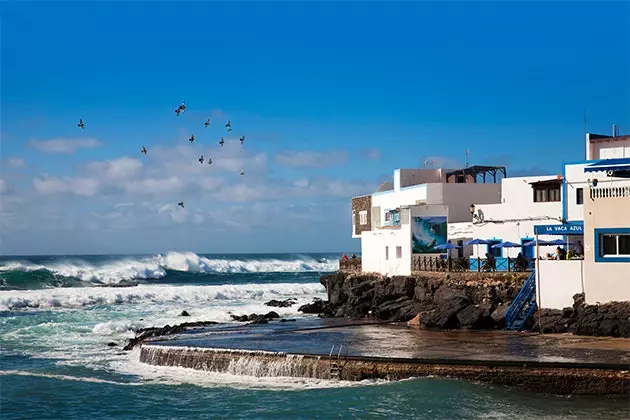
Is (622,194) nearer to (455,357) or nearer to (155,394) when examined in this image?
(455,357)

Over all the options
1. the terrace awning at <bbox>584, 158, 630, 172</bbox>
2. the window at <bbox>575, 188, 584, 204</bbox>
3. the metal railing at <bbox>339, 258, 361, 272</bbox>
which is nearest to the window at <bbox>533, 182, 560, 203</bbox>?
the window at <bbox>575, 188, 584, 204</bbox>

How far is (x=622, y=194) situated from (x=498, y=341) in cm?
651

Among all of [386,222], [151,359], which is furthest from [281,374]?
[386,222]

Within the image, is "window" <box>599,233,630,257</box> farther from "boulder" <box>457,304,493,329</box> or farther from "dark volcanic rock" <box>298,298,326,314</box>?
"dark volcanic rock" <box>298,298,326,314</box>

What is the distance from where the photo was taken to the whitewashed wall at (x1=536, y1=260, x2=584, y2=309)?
29.2m

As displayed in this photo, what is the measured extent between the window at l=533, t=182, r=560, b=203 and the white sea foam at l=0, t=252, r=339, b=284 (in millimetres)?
60513

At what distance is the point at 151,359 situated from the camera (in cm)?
2870

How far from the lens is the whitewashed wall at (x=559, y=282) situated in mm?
29172

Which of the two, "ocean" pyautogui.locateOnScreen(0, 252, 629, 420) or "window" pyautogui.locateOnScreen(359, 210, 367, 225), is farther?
"window" pyautogui.locateOnScreen(359, 210, 367, 225)

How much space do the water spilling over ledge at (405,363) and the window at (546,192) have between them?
10.3m

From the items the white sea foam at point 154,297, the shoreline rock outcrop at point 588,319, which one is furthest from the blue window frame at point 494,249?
the white sea foam at point 154,297

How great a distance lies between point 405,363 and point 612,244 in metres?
9.03

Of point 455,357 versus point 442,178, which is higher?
point 442,178

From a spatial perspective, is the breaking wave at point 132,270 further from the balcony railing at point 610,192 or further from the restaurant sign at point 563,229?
the balcony railing at point 610,192
